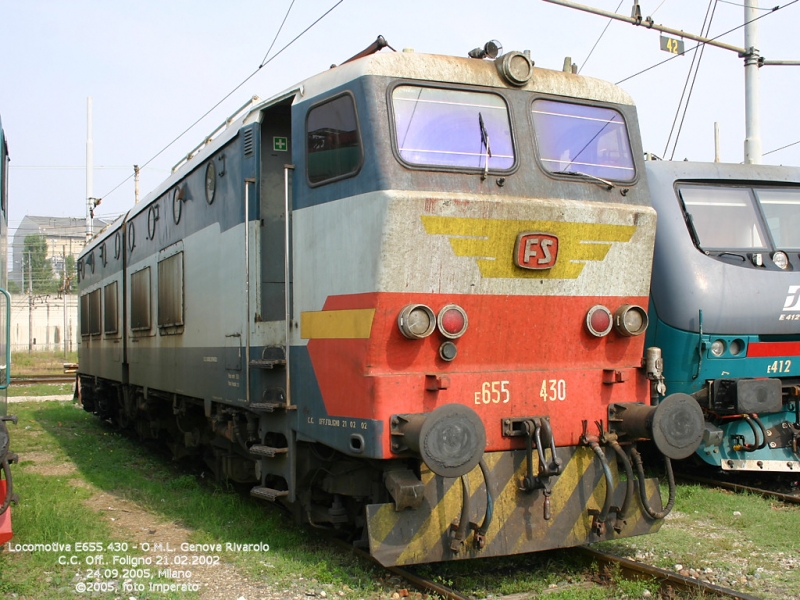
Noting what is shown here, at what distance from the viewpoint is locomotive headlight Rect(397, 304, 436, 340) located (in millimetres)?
5355

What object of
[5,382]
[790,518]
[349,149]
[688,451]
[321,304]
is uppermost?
[349,149]

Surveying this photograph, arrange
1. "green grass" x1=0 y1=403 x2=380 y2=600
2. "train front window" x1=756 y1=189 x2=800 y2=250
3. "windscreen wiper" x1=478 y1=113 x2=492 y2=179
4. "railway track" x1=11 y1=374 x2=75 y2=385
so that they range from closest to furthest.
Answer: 1. "windscreen wiper" x1=478 y1=113 x2=492 y2=179
2. "green grass" x1=0 y1=403 x2=380 y2=600
3. "train front window" x1=756 y1=189 x2=800 y2=250
4. "railway track" x1=11 y1=374 x2=75 y2=385

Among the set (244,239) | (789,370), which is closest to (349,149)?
(244,239)

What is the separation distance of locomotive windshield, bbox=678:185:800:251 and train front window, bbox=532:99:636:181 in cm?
292

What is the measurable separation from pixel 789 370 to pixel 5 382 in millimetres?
7937

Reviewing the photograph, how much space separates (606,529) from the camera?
588 cm

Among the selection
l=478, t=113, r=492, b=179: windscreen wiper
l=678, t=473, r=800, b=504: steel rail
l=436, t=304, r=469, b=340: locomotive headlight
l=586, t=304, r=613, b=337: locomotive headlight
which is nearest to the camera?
l=436, t=304, r=469, b=340: locomotive headlight

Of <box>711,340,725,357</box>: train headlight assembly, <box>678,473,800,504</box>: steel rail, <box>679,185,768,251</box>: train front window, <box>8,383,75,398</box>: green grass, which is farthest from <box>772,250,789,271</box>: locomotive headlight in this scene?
<box>8,383,75,398</box>: green grass

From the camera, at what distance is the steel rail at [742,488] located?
843 centimetres

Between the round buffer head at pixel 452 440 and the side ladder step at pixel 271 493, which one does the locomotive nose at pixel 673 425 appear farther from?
the side ladder step at pixel 271 493

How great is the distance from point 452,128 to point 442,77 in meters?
0.37

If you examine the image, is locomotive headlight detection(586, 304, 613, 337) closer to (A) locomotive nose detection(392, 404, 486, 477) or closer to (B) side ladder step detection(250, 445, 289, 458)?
(A) locomotive nose detection(392, 404, 486, 477)

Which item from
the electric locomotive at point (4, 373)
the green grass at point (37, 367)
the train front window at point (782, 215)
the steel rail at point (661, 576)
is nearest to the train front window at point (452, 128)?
the steel rail at point (661, 576)

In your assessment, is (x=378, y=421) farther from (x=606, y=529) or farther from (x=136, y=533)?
(x=136, y=533)
